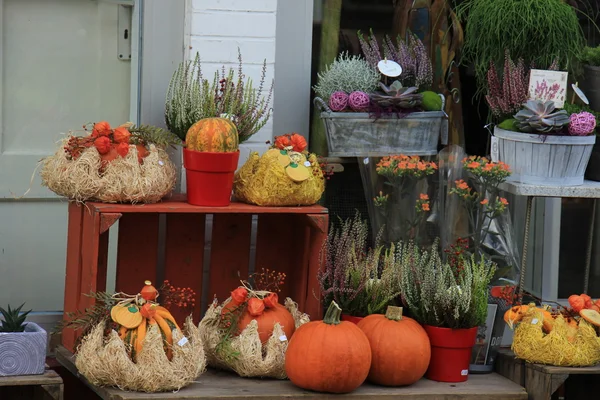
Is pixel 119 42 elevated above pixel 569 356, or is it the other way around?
pixel 119 42

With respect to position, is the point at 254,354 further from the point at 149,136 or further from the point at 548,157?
the point at 548,157

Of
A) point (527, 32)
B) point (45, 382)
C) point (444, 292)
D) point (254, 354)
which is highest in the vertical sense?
point (527, 32)

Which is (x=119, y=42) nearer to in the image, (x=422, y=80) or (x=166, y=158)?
(x=166, y=158)

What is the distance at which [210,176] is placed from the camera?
416 cm

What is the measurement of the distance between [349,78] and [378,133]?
261 millimetres

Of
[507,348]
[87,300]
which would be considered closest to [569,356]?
[507,348]

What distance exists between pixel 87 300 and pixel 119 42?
3.84ft

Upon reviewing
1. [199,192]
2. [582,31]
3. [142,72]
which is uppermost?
[582,31]

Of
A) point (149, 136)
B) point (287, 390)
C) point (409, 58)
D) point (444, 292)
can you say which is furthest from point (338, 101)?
point (287, 390)

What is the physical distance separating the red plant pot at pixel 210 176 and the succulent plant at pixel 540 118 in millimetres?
1142

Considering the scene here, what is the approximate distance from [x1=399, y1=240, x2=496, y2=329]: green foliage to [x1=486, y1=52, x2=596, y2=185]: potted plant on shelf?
431mm

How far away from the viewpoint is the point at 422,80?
4.68 metres

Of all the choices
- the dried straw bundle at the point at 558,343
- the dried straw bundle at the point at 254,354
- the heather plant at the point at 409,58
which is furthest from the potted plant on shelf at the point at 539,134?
the dried straw bundle at the point at 254,354

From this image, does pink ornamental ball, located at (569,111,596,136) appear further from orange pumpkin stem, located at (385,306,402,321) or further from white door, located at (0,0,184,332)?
white door, located at (0,0,184,332)
